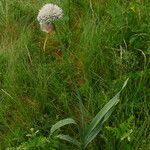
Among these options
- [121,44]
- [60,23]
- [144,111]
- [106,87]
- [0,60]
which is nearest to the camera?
[144,111]

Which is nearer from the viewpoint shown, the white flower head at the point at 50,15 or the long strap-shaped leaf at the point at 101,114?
the long strap-shaped leaf at the point at 101,114

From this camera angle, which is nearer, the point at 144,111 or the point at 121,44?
the point at 144,111

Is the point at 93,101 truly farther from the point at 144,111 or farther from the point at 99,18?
the point at 99,18

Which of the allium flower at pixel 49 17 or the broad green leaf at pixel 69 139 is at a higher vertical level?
the allium flower at pixel 49 17

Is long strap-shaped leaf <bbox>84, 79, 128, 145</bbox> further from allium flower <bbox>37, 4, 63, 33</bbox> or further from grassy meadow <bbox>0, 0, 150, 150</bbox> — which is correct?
allium flower <bbox>37, 4, 63, 33</bbox>

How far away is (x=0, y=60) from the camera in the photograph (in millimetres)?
2629

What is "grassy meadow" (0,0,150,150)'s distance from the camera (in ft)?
6.67

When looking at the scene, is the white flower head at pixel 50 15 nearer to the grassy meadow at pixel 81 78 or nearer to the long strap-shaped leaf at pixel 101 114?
the grassy meadow at pixel 81 78

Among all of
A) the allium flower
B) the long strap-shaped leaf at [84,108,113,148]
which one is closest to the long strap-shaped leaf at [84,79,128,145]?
the long strap-shaped leaf at [84,108,113,148]

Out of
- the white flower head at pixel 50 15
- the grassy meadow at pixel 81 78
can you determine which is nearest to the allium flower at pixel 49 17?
the white flower head at pixel 50 15

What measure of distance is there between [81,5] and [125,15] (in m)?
0.50

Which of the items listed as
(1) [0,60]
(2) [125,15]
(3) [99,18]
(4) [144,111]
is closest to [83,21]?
(3) [99,18]

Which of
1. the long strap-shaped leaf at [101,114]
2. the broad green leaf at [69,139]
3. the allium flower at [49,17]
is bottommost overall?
the broad green leaf at [69,139]

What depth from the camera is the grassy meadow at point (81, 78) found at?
6.67 ft
